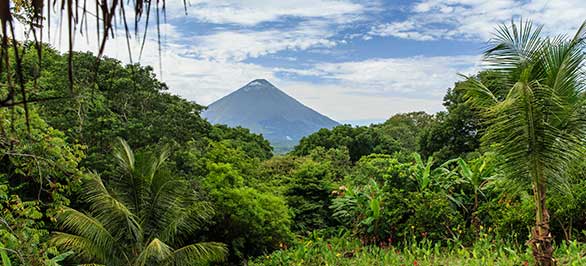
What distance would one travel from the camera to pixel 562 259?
5.06 metres

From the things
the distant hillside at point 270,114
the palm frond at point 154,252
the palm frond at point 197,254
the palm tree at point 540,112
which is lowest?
the distant hillside at point 270,114

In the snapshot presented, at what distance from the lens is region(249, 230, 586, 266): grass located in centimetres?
524

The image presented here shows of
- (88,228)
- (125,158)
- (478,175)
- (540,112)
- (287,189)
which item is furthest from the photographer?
(287,189)

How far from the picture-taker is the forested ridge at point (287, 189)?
4344 mm

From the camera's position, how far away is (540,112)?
4.25m

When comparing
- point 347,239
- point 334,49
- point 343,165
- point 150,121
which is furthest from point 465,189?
point 334,49

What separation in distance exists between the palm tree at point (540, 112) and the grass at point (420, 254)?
84 centimetres

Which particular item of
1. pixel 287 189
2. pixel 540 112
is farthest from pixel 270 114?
pixel 540 112

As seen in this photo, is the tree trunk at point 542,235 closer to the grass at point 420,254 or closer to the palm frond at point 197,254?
the grass at point 420,254

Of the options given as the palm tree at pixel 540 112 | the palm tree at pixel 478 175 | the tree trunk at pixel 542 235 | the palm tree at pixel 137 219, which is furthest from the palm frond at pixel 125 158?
the tree trunk at pixel 542 235

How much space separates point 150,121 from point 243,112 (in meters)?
156

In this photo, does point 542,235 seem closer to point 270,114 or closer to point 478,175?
point 478,175

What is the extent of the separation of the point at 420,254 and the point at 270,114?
556 ft

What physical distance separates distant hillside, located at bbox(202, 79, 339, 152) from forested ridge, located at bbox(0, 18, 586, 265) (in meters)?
137
